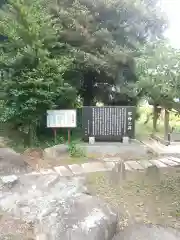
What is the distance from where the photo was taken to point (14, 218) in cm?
414

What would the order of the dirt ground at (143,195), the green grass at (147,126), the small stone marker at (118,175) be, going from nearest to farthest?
the dirt ground at (143,195)
the small stone marker at (118,175)
the green grass at (147,126)

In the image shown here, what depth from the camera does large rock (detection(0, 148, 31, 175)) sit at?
5.86 metres

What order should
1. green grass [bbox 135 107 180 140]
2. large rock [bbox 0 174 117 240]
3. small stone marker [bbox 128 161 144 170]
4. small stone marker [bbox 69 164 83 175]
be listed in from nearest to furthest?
large rock [bbox 0 174 117 240], small stone marker [bbox 69 164 83 175], small stone marker [bbox 128 161 144 170], green grass [bbox 135 107 180 140]

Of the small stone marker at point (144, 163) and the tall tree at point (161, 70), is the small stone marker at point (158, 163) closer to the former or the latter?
the small stone marker at point (144, 163)

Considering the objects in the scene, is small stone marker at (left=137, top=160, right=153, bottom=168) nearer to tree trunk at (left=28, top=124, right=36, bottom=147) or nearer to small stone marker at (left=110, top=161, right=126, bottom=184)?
small stone marker at (left=110, top=161, right=126, bottom=184)

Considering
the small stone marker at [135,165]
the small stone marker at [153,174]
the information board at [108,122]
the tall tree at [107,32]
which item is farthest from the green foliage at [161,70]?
the tall tree at [107,32]

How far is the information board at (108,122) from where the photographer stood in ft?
26.8

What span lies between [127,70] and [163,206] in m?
6.13

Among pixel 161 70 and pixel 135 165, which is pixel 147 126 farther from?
pixel 161 70

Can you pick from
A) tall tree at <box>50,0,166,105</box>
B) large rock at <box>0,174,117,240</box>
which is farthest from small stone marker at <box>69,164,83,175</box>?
tall tree at <box>50,0,166,105</box>

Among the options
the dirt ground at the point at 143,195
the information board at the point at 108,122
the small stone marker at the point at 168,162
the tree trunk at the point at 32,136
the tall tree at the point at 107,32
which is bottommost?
the dirt ground at the point at 143,195

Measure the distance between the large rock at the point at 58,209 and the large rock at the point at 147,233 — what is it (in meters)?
0.19

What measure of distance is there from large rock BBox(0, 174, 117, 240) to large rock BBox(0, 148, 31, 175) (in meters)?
0.74

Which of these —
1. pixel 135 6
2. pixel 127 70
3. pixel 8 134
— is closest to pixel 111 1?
pixel 135 6
